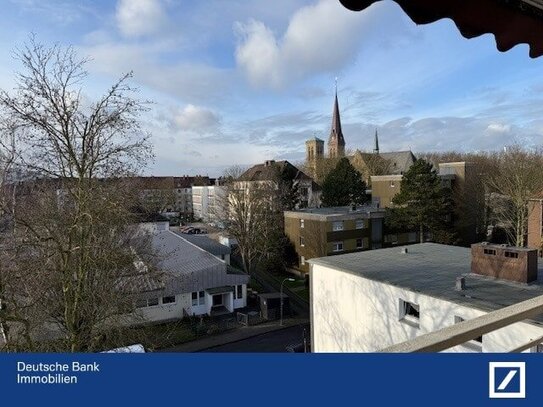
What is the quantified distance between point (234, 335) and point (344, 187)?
17.8m

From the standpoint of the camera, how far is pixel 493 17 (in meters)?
2.09

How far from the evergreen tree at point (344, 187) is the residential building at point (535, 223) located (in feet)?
41.0

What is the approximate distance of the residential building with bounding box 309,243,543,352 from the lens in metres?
8.56

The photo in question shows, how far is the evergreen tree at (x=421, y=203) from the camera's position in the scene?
26156 millimetres

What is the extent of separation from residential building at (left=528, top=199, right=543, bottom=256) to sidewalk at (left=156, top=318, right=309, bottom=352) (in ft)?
50.4

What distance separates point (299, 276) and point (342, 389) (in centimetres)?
2610

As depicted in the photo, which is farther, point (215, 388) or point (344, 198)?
point (344, 198)

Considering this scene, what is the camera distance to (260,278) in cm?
2798

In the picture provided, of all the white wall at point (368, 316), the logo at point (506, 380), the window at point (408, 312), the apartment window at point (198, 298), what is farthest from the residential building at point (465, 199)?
the logo at point (506, 380)

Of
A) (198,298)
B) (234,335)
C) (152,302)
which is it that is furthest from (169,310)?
(234,335)

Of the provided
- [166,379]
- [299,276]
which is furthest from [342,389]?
[299,276]

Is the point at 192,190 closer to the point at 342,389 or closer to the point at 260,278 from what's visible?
the point at 260,278

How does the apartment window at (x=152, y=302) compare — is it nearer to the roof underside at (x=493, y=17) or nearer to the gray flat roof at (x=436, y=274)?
the gray flat roof at (x=436, y=274)

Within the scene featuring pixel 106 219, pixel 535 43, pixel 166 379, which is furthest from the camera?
pixel 106 219
